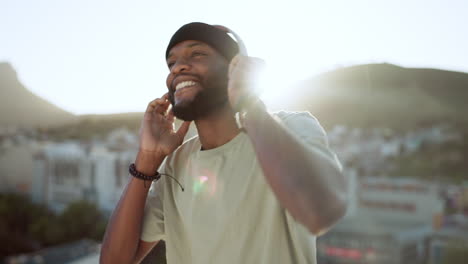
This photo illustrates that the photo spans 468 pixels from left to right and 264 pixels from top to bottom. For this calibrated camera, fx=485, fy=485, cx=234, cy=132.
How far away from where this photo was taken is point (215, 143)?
4.74 feet

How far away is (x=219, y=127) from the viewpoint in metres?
1.45

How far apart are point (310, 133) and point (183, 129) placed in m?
0.60

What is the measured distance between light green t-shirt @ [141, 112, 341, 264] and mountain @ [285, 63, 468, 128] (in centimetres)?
6232

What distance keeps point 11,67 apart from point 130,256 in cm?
9131

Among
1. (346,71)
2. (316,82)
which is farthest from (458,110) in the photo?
(316,82)

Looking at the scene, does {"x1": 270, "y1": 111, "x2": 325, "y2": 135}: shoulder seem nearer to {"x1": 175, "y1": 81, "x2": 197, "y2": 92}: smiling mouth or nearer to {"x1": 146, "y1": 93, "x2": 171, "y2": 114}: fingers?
{"x1": 175, "y1": 81, "x2": 197, "y2": 92}: smiling mouth

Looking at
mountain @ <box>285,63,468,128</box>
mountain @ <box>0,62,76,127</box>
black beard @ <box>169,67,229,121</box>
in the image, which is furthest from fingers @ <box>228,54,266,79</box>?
mountain @ <box>0,62,76,127</box>

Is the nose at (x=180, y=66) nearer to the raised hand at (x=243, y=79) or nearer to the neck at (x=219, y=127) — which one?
the neck at (x=219, y=127)

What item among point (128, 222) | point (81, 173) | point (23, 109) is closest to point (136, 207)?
point (128, 222)

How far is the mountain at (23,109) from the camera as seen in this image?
7319 centimetres

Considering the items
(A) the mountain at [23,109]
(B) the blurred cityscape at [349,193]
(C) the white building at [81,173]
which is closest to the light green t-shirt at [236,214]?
(B) the blurred cityscape at [349,193]

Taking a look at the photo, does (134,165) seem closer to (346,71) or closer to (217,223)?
(217,223)

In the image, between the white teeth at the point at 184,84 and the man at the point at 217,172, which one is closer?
the man at the point at 217,172

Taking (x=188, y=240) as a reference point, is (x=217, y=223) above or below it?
above
